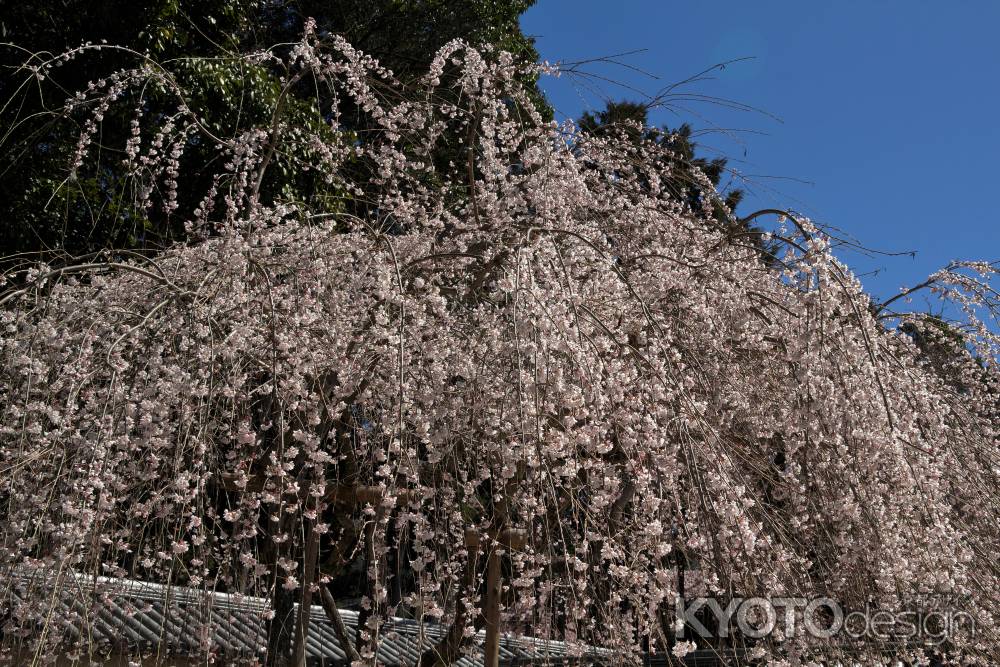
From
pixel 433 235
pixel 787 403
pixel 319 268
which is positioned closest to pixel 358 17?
pixel 433 235

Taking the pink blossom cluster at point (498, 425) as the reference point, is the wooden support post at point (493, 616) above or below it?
below

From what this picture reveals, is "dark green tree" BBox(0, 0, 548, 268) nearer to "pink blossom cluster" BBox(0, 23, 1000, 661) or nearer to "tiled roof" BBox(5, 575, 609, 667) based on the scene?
"pink blossom cluster" BBox(0, 23, 1000, 661)

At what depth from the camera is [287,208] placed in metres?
3.79

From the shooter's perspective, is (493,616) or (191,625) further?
(191,625)
